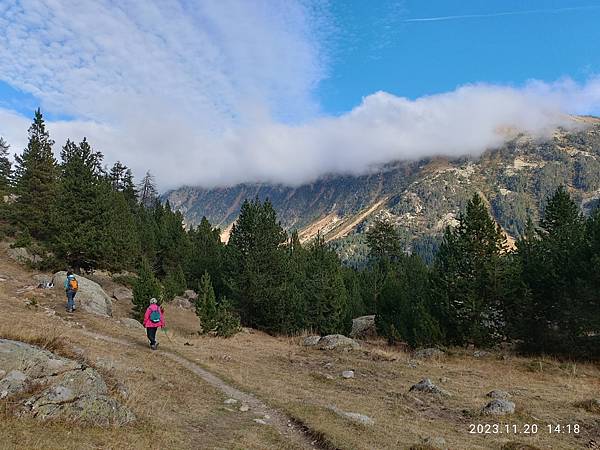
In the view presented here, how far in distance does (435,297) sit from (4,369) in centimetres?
3014

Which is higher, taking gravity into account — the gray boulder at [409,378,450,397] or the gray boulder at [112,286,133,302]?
the gray boulder at [112,286,133,302]

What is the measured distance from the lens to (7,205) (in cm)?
4803

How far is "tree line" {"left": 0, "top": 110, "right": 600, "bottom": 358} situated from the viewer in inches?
1206

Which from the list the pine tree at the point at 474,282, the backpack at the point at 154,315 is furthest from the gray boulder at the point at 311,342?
the backpack at the point at 154,315

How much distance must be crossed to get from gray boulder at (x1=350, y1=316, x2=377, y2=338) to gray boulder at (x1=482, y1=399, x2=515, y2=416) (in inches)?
1285

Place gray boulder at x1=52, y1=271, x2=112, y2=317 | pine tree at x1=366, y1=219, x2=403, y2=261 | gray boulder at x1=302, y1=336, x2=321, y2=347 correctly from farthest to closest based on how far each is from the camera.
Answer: pine tree at x1=366, y1=219, x2=403, y2=261 → gray boulder at x1=302, y1=336, x2=321, y2=347 → gray boulder at x1=52, y1=271, x2=112, y2=317

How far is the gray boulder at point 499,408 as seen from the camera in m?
15.1

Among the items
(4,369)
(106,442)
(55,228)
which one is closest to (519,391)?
(106,442)

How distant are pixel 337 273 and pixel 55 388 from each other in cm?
3455

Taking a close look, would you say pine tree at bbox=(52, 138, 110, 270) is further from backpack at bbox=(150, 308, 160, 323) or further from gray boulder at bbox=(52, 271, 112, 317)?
backpack at bbox=(150, 308, 160, 323)

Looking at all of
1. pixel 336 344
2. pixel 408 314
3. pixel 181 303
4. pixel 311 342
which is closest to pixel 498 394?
pixel 336 344

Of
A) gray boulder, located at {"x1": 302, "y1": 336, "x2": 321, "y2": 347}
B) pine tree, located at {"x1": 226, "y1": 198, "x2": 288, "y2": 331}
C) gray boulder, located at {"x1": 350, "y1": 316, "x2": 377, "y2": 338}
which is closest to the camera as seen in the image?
gray boulder, located at {"x1": 302, "y1": 336, "x2": 321, "y2": 347}

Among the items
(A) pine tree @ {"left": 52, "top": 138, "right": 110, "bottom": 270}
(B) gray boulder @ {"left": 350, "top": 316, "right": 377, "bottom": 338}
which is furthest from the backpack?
(B) gray boulder @ {"left": 350, "top": 316, "right": 377, "bottom": 338}

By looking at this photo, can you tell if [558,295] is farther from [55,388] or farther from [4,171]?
[4,171]
